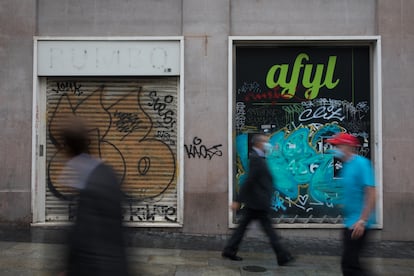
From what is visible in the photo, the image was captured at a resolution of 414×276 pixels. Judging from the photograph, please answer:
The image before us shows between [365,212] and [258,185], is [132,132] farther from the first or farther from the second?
[365,212]

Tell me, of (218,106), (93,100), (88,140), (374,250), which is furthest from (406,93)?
(88,140)

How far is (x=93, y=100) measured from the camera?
9.15 meters

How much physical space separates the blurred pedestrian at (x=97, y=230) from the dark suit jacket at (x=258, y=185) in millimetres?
3788

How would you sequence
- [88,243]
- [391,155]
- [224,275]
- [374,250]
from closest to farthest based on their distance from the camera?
1. [88,243]
2. [224,275]
3. [374,250]
4. [391,155]

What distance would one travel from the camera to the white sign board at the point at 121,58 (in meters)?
8.94

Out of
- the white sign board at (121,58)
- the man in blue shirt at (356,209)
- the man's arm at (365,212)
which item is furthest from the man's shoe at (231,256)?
the white sign board at (121,58)

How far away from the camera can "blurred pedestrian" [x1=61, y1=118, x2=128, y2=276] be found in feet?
9.66

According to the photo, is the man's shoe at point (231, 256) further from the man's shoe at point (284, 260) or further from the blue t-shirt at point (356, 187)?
the blue t-shirt at point (356, 187)

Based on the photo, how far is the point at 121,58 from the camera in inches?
352

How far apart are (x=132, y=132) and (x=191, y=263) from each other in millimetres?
3196

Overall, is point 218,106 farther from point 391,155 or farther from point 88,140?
point 88,140

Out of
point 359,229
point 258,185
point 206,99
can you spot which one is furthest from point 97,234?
point 206,99

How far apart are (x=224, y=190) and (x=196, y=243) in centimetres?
117

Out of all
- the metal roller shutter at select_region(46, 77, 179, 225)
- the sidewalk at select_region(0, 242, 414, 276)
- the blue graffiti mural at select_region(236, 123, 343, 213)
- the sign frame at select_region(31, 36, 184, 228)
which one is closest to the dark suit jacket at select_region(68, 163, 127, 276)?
the sidewalk at select_region(0, 242, 414, 276)
